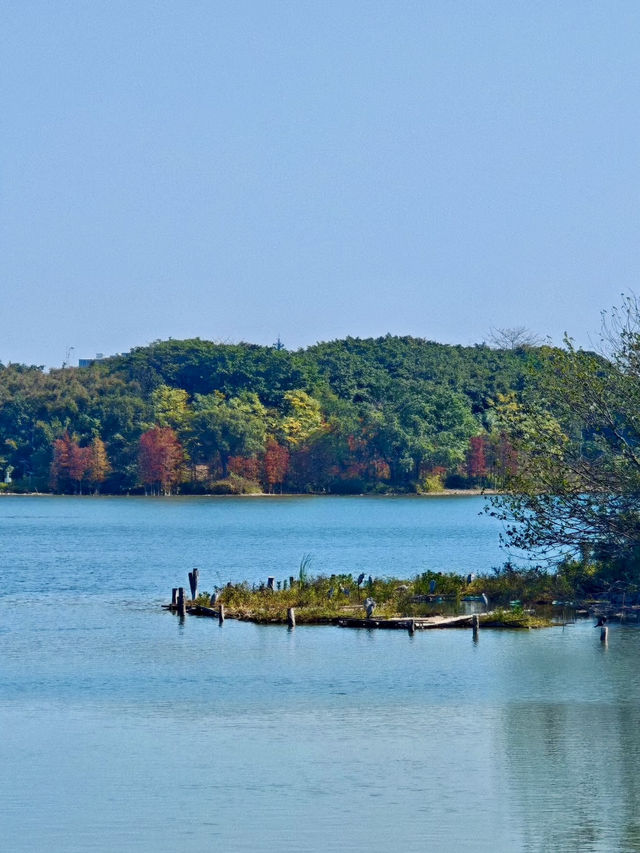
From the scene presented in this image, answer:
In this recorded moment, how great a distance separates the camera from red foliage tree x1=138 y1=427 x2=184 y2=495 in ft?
452

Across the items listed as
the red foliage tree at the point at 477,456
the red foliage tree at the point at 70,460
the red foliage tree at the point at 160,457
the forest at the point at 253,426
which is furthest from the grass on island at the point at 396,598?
the red foliage tree at the point at 70,460

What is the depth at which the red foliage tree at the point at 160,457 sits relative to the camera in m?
138

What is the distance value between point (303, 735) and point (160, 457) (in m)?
113

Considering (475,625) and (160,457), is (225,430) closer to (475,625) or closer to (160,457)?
(160,457)

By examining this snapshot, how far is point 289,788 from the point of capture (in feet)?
75.0

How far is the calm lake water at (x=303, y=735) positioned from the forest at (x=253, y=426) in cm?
8651

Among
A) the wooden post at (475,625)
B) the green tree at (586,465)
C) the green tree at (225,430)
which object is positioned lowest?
the wooden post at (475,625)

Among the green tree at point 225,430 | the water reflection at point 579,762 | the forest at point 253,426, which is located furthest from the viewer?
the forest at point 253,426

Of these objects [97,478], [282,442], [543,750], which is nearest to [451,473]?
[282,442]

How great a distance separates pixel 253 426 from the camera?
138 meters

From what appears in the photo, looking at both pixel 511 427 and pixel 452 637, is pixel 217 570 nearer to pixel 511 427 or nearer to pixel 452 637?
pixel 511 427

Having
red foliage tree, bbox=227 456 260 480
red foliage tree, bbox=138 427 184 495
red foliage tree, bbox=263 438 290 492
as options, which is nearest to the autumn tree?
red foliage tree, bbox=138 427 184 495

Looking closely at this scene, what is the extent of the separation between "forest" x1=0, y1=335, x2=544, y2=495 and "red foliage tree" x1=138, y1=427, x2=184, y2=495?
0.14 meters

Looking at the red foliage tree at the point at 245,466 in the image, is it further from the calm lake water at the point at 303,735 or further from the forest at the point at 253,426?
the calm lake water at the point at 303,735
